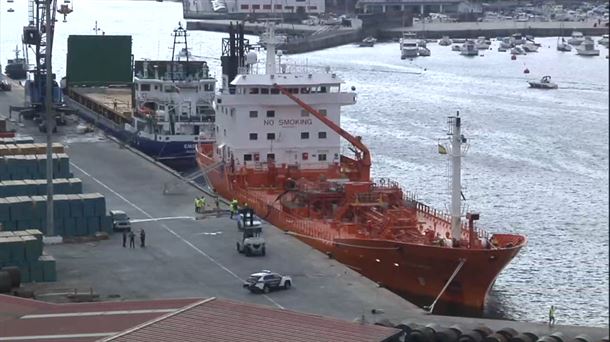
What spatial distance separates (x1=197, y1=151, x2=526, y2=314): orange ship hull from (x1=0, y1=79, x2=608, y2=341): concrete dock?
Answer: 2.52 ft

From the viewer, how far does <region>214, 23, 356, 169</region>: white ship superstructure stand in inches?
1747

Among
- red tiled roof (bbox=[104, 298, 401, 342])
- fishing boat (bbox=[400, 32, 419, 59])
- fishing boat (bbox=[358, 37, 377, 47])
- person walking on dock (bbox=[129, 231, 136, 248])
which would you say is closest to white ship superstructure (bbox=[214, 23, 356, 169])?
person walking on dock (bbox=[129, 231, 136, 248])

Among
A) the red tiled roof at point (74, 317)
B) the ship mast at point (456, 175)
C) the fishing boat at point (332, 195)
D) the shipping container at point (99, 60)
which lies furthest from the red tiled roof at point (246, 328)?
the shipping container at point (99, 60)

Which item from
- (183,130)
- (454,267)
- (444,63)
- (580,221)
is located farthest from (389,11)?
(454,267)

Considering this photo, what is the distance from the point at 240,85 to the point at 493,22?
128385 millimetres

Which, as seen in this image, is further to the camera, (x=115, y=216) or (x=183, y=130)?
(x=183, y=130)

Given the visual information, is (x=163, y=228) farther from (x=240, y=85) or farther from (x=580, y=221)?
(x=580, y=221)

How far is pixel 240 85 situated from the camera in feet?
145

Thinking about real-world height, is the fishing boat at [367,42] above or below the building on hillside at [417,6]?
below

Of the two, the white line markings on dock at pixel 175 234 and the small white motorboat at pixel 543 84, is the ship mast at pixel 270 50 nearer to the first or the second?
the white line markings on dock at pixel 175 234

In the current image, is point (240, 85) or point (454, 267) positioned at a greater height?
point (240, 85)

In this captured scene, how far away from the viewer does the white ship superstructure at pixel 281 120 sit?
146ft

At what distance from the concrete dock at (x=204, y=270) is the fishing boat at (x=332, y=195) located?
1.37m

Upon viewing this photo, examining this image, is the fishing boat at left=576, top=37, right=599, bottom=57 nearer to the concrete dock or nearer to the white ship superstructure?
the white ship superstructure
